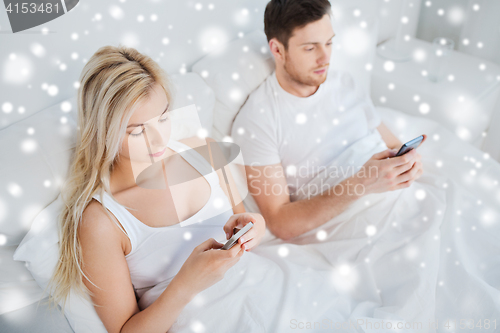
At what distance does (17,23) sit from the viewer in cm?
90

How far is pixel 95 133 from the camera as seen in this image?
86 cm

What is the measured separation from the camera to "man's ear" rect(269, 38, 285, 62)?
1.34 meters

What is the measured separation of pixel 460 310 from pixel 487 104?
4.16 feet

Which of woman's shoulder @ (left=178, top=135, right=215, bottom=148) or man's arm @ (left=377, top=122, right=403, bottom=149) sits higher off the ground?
woman's shoulder @ (left=178, top=135, right=215, bottom=148)

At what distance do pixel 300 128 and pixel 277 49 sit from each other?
0.31 metres

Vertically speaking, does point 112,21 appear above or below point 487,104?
above

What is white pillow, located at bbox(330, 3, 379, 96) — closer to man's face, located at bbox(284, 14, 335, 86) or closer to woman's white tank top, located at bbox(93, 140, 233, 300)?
man's face, located at bbox(284, 14, 335, 86)

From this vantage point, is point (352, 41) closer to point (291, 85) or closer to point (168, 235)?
point (291, 85)

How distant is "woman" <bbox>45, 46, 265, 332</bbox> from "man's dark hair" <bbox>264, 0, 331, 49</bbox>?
0.56m

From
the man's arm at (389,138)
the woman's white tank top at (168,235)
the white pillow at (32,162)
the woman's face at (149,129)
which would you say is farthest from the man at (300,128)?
the white pillow at (32,162)

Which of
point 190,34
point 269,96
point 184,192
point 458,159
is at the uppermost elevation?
point 190,34

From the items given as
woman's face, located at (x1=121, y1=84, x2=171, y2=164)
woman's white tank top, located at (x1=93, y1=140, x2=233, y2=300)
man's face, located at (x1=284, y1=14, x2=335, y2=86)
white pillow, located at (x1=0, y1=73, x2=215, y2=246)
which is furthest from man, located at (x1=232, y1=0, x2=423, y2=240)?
white pillow, located at (x1=0, y1=73, x2=215, y2=246)

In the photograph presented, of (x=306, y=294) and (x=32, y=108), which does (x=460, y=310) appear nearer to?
(x=306, y=294)

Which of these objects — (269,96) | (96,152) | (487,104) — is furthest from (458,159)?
(96,152)
